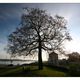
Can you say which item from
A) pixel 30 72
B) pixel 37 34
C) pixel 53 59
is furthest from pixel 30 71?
pixel 37 34

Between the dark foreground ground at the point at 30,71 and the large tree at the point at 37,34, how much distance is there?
0.17 meters

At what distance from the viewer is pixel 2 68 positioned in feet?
8.59

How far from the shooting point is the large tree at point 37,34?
266 centimetres

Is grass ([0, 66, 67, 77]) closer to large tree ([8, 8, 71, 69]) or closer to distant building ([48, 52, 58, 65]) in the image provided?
distant building ([48, 52, 58, 65])

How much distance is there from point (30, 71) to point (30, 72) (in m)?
0.01

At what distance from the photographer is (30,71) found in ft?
8.59

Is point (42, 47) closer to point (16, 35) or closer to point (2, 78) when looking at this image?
point (16, 35)

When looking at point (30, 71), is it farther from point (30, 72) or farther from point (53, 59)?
point (53, 59)

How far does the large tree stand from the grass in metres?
0.18

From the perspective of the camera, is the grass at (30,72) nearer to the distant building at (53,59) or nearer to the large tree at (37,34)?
the distant building at (53,59)

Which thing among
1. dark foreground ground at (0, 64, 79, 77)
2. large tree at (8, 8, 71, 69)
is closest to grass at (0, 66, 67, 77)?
dark foreground ground at (0, 64, 79, 77)

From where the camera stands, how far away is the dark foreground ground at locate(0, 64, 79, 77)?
260 centimetres

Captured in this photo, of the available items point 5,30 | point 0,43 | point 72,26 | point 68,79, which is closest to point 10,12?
point 5,30

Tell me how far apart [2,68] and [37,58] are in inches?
16.7
